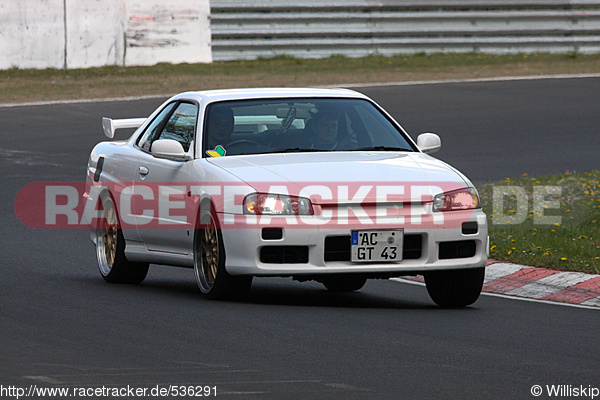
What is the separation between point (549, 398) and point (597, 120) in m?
16.8

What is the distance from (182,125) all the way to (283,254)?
1989 mm

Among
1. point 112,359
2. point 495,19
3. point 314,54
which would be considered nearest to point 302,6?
point 314,54

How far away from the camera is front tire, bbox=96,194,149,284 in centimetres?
1038

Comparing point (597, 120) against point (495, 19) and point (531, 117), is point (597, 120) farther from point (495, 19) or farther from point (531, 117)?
point (495, 19)

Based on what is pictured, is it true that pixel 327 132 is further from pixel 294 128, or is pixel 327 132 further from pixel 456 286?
pixel 456 286

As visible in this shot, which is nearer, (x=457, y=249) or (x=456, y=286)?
(x=457, y=249)

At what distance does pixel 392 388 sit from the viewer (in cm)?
607

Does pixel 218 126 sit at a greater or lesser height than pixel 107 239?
greater

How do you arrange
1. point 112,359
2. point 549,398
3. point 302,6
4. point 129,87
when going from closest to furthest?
1. point 549,398
2. point 112,359
3. point 129,87
4. point 302,6

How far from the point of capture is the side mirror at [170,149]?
935cm

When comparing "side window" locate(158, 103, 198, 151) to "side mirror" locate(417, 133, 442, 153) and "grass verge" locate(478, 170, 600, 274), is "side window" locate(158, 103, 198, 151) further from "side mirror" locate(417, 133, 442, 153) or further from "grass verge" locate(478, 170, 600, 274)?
"grass verge" locate(478, 170, 600, 274)

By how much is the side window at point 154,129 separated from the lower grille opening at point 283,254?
231cm
